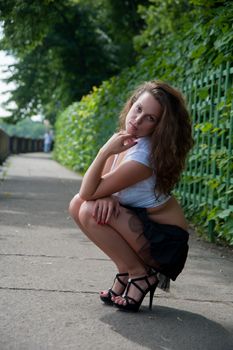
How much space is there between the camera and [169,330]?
10.4ft

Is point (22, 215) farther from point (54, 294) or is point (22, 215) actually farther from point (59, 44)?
point (59, 44)

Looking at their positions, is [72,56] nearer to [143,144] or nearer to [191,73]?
[191,73]

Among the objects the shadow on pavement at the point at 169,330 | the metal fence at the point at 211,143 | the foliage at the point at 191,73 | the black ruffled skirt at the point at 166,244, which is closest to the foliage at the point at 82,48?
the foliage at the point at 191,73

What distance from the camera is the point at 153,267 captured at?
354 cm

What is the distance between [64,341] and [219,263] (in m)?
2.59

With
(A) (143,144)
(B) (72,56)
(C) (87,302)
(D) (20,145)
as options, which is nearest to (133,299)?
(C) (87,302)

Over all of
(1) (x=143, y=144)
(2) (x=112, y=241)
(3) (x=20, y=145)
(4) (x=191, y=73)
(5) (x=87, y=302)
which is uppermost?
(4) (x=191, y=73)

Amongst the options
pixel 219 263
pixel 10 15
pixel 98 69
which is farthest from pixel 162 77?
pixel 98 69

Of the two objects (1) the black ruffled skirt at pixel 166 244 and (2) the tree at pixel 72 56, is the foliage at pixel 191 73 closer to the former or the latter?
(1) the black ruffled skirt at pixel 166 244

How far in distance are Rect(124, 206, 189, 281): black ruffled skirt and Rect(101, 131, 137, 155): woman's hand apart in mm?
380

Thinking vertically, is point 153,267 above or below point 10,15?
below

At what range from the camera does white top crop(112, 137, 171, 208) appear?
351cm

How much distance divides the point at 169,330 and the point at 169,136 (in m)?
1.03

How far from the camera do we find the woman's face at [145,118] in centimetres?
351
